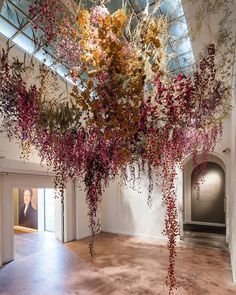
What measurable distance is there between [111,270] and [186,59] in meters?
4.28

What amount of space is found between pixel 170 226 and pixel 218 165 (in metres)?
8.07

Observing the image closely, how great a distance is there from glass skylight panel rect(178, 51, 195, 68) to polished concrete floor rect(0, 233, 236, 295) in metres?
3.54

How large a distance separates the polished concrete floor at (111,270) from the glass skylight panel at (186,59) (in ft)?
11.6

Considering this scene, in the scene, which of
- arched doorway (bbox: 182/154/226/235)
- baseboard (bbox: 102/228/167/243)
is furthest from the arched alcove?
baseboard (bbox: 102/228/167/243)

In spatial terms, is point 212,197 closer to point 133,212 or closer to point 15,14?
point 133,212

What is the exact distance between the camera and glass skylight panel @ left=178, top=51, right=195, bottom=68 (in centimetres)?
143

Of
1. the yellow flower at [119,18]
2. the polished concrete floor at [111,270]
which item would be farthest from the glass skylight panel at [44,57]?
the polished concrete floor at [111,270]

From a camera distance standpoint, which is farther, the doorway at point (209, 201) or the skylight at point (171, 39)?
the doorway at point (209, 201)

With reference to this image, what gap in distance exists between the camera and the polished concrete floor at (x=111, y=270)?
3590mm

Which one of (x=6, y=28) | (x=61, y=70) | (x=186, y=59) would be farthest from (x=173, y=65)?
(x=6, y=28)

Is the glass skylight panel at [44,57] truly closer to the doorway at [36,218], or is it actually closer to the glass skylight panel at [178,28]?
the glass skylight panel at [178,28]

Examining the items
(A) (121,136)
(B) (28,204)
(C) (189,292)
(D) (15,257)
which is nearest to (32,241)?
(D) (15,257)

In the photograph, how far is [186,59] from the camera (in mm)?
1498

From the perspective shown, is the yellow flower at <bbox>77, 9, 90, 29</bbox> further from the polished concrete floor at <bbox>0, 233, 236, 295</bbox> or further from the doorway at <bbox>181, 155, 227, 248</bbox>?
the doorway at <bbox>181, 155, 227, 248</bbox>
